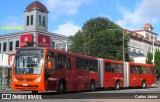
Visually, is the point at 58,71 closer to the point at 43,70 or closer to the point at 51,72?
the point at 51,72

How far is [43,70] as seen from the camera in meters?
22.0

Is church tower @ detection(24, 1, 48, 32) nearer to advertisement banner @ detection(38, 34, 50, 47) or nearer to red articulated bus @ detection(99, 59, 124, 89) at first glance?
advertisement banner @ detection(38, 34, 50, 47)

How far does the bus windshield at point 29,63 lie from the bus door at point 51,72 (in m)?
0.53

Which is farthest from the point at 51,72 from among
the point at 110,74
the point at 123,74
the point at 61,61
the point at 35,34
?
the point at 35,34

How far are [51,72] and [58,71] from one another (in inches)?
39.5

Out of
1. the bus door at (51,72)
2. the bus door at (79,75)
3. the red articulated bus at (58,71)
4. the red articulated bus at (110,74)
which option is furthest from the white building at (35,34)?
the bus door at (51,72)

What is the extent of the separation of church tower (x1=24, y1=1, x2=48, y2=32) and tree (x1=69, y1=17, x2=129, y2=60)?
2874cm

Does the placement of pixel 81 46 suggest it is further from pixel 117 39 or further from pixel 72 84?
pixel 72 84

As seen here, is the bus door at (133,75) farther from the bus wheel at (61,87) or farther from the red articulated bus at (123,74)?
the bus wheel at (61,87)

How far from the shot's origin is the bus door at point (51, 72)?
2225 cm

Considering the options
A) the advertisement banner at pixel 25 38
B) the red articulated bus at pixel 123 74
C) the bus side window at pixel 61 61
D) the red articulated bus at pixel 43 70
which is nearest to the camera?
the red articulated bus at pixel 43 70

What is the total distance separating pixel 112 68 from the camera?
33.9 metres

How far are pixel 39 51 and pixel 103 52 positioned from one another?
41.3m

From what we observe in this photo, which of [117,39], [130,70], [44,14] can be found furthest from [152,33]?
[130,70]
